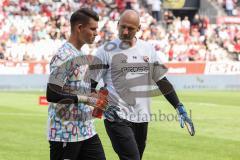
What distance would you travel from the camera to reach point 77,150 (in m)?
6.75

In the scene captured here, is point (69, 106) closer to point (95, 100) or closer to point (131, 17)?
point (95, 100)

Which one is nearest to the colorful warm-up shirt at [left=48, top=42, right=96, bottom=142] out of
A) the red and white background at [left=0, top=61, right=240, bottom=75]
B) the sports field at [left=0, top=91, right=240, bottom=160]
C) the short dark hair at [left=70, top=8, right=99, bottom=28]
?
the short dark hair at [left=70, top=8, right=99, bottom=28]

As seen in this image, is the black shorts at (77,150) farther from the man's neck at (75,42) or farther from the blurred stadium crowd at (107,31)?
the blurred stadium crowd at (107,31)

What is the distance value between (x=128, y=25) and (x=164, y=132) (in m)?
7.85

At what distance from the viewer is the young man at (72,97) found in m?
6.47

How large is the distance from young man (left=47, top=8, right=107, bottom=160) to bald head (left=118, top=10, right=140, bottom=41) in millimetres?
1279

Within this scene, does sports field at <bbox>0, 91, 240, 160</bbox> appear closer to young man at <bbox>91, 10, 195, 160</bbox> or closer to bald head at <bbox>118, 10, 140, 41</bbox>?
young man at <bbox>91, 10, 195, 160</bbox>

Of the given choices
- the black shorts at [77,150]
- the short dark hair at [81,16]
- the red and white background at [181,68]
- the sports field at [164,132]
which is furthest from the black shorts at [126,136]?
the red and white background at [181,68]

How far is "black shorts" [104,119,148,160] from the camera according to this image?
7914 mm

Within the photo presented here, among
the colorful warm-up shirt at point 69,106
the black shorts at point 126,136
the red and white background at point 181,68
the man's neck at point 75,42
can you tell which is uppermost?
the man's neck at point 75,42

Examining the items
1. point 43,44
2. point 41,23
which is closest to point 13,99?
point 43,44

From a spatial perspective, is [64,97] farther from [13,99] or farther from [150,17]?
[150,17]

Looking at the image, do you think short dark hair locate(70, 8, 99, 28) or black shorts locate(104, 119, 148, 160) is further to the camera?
black shorts locate(104, 119, 148, 160)

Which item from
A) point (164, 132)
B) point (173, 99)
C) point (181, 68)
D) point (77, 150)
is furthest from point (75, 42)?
point (181, 68)
